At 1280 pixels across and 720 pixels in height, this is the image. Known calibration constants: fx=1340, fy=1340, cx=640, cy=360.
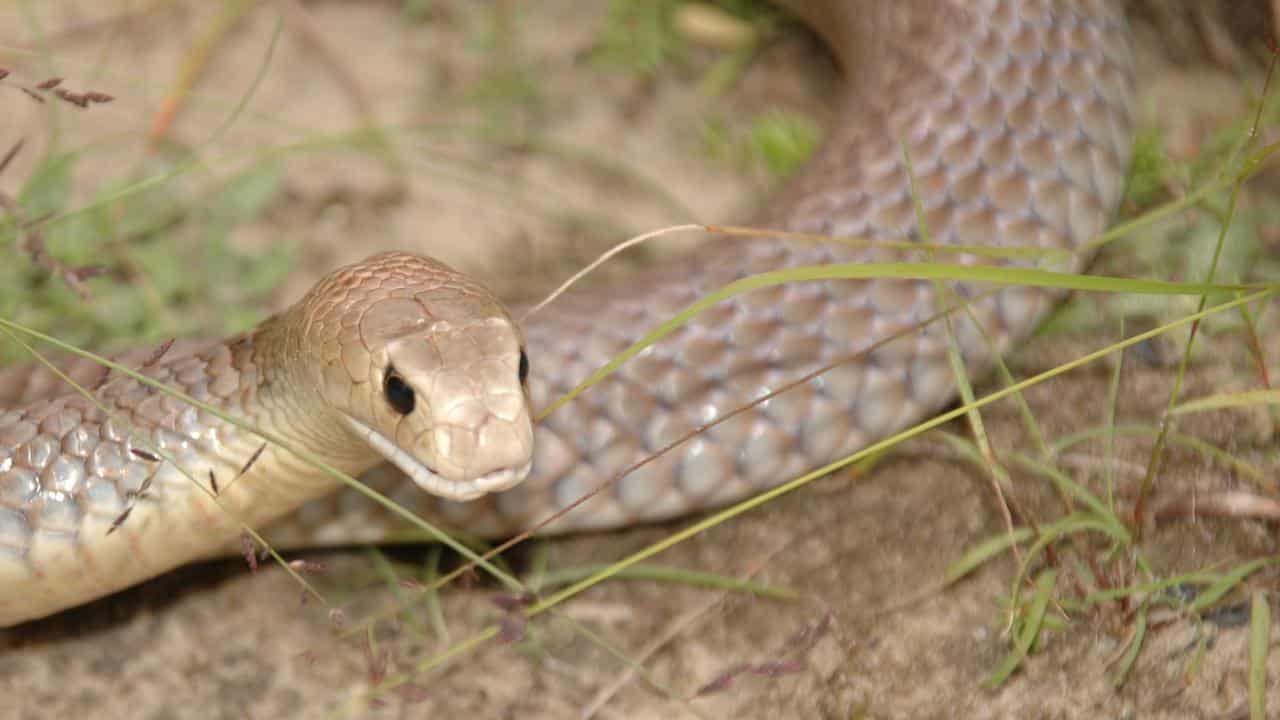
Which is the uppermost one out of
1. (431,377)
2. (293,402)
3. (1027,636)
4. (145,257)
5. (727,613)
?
(431,377)

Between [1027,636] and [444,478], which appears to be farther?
[1027,636]

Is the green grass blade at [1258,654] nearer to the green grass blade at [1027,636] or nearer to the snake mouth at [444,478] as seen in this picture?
the green grass blade at [1027,636]

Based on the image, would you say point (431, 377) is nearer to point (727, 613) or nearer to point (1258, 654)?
point (727, 613)

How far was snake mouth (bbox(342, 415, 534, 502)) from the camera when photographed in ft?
6.11

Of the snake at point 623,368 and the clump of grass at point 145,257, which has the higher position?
the snake at point 623,368

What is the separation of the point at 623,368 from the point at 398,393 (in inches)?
22.8

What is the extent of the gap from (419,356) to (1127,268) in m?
1.58

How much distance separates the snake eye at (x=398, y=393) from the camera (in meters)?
1.92

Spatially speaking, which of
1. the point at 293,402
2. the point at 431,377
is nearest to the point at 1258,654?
the point at 431,377

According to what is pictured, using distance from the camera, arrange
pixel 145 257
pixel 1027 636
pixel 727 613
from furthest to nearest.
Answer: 1. pixel 145 257
2. pixel 727 613
3. pixel 1027 636

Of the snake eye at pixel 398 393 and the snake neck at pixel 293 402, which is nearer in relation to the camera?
the snake eye at pixel 398 393

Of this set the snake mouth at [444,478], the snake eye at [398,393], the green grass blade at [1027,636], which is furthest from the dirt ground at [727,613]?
the snake eye at [398,393]

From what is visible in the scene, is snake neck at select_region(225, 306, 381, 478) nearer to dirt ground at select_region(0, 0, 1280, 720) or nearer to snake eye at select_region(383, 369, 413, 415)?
snake eye at select_region(383, 369, 413, 415)

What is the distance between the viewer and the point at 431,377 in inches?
74.9
